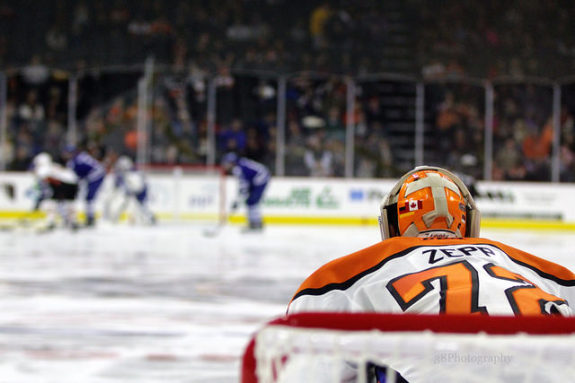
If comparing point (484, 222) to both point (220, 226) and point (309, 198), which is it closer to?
point (309, 198)

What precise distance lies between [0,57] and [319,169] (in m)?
7.09

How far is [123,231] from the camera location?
13.8 metres

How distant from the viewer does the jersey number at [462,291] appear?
1479mm

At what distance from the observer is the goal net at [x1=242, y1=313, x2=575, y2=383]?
41.2 inches

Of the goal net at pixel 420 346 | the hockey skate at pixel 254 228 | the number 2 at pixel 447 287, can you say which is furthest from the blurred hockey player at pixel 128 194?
the goal net at pixel 420 346

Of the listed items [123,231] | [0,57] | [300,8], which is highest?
[300,8]

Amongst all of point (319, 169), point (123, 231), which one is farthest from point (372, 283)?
point (319, 169)

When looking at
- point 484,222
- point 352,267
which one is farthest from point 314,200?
point 352,267

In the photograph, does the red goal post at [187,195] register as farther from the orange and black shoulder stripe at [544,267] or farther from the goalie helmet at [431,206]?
the orange and black shoulder stripe at [544,267]

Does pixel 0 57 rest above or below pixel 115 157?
above

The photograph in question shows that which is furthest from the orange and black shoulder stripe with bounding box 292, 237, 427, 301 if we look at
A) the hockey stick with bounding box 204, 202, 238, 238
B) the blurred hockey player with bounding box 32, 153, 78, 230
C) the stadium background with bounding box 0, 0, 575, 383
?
the blurred hockey player with bounding box 32, 153, 78, 230

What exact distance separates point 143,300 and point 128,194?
352 inches

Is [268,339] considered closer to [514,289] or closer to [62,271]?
[514,289]

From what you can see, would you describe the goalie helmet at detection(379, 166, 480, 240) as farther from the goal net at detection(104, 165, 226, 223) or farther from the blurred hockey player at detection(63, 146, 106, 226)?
the goal net at detection(104, 165, 226, 223)
